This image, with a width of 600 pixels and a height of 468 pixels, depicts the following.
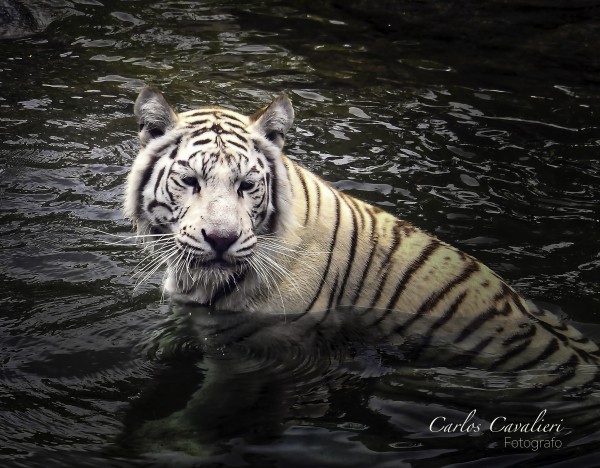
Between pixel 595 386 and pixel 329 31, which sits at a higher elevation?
pixel 329 31

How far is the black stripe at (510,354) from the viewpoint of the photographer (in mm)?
3475

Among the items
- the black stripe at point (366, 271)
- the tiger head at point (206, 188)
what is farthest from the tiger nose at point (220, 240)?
the black stripe at point (366, 271)

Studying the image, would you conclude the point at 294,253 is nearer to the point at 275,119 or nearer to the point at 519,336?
the point at 275,119

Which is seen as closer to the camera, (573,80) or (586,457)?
(586,457)

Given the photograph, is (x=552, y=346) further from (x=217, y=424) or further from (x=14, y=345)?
(x=14, y=345)

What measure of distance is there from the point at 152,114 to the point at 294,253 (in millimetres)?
790

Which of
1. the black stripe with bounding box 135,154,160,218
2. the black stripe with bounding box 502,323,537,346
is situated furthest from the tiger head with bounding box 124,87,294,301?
the black stripe with bounding box 502,323,537,346

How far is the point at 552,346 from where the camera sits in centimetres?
346

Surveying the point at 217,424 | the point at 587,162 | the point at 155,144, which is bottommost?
the point at 217,424

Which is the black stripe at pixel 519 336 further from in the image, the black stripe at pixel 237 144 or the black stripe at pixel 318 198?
the black stripe at pixel 237 144

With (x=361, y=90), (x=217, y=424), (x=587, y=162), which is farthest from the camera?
(x=361, y=90)

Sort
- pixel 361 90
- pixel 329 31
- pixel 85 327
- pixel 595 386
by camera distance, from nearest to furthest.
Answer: pixel 595 386 < pixel 85 327 < pixel 361 90 < pixel 329 31

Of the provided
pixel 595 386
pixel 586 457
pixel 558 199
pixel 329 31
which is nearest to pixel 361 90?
pixel 329 31

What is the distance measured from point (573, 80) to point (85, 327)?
4.79 m
